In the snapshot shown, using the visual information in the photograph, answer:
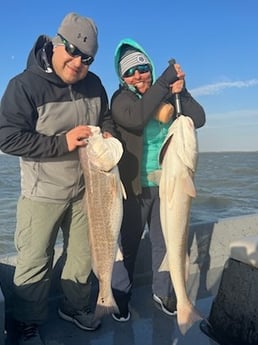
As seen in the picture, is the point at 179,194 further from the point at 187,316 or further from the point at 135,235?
the point at 187,316

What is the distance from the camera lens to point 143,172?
384cm

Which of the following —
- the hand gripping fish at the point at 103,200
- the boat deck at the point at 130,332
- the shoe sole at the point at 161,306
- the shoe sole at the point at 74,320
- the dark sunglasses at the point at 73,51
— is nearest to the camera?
the dark sunglasses at the point at 73,51

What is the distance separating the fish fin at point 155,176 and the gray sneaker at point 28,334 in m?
1.52

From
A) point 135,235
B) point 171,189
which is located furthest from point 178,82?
point 135,235

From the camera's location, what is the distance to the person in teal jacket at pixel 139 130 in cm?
343

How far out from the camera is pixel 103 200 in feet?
11.0

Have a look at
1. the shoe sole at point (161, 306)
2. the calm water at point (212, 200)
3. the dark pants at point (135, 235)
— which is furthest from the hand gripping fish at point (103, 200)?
the calm water at point (212, 200)

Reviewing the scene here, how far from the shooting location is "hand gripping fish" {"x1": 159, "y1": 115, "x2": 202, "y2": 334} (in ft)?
10.8

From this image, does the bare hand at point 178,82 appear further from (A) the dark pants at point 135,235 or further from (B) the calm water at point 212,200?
(B) the calm water at point 212,200

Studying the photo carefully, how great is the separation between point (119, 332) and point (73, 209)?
120 cm

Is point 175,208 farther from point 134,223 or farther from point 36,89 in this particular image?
point 36,89

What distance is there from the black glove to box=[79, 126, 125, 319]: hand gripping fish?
0.55m

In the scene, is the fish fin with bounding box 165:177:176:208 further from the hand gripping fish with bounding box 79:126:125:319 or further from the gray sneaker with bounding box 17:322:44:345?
the gray sneaker with bounding box 17:322:44:345

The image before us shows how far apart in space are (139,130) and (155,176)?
44 centimetres
